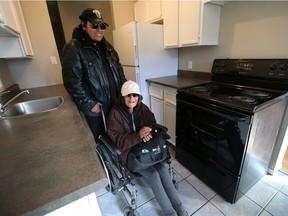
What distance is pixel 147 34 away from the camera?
214 centimetres

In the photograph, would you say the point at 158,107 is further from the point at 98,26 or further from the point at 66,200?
the point at 66,200

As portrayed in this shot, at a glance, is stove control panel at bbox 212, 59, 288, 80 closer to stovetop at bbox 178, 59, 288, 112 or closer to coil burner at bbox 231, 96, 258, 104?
stovetop at bbox 178, 59, 288, 112

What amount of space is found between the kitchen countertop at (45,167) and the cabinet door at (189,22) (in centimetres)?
163

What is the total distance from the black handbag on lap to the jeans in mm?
68

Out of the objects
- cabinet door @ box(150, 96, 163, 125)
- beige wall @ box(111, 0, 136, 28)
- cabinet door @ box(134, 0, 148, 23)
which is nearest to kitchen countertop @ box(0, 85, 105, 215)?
cabinet door @ box(150, 96, 163, 125)

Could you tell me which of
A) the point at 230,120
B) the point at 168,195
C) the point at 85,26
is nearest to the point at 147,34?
the point at 85,26

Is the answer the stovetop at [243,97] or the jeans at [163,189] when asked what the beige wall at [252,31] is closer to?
the stovetop at [243,97]

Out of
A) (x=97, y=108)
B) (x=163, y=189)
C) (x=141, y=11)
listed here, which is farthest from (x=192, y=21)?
(x=163, y=189)

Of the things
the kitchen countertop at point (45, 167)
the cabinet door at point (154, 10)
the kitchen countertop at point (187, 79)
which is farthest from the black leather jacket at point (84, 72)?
the cabinet door at point (154, 10)

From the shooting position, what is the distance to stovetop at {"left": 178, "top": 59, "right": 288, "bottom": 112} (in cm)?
119

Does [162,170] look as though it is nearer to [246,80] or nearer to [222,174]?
[222,174]

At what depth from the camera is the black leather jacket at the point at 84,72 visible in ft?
4.19

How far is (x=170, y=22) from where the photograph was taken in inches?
81.5

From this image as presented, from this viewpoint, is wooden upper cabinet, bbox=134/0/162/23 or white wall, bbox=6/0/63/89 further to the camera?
wooden upper cabinet, bbox=134/0/162/23
